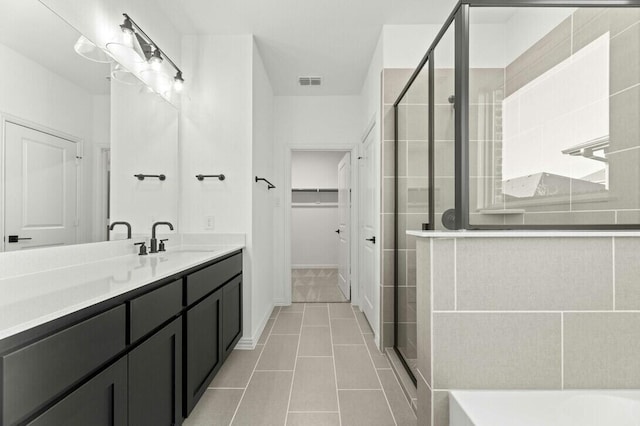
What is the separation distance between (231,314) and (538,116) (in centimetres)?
224

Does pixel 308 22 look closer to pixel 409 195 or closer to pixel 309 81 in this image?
pixel 309 81

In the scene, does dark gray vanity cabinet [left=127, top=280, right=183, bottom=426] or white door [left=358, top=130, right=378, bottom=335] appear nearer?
dark gray vanity cabinet [left=127, top=280, right=183, bottom=426]

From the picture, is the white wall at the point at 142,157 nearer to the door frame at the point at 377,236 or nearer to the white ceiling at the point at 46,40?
the white ceiling at the point at 46,40

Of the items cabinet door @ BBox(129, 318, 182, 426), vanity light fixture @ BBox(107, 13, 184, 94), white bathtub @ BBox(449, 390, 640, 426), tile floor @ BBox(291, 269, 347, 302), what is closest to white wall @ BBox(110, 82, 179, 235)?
vanity light fixture @ BBox(107, 13, 184, 94)

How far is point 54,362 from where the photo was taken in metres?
0.81

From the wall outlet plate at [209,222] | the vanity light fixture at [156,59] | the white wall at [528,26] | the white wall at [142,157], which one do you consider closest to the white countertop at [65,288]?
the white wall at [142,157]

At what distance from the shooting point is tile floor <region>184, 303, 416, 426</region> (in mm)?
1792

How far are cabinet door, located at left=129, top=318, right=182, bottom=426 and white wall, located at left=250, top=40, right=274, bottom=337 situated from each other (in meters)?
1.28

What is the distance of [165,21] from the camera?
8.26 ft

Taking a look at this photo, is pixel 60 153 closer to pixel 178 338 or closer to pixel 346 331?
pixel 178 338

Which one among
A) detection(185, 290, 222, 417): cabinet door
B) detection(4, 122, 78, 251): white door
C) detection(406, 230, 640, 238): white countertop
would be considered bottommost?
detection(185, 290, 222, 417): cabinet door

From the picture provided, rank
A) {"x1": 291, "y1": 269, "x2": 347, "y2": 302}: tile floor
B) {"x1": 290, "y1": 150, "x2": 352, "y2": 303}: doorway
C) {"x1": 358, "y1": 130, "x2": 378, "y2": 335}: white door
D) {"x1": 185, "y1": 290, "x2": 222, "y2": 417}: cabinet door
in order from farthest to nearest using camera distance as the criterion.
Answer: {"x1": 290, "y1": 150, "x2": 352, "y2": 303}: doorway, {"x1": 291, "y1": 269, "x2": 347, "y2": 302}: tile floor, {"x1": 358, "y1": 130, "x2": 378, "y2": 335}: white door, {"x1": 185, "y1": 290, "x2": 222, "y2": 417}: cabinet door

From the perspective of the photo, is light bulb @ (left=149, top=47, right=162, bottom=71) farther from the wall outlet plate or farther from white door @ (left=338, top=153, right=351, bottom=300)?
white door @ (left=338, top=153, right=351, bottom=300)

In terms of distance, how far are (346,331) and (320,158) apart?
420 centimetres
